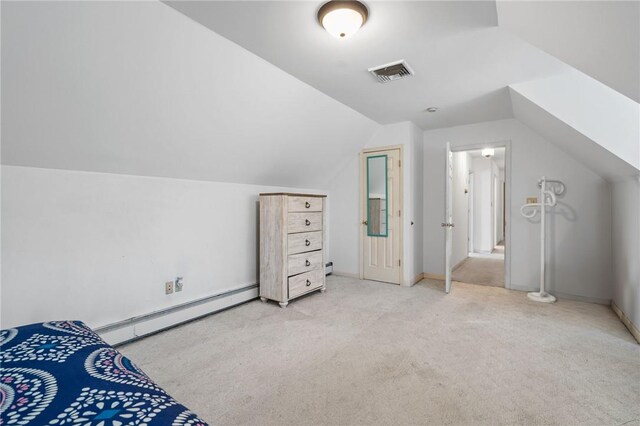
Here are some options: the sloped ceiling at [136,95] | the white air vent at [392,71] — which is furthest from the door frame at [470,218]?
the sloped ceiling at [136,95]

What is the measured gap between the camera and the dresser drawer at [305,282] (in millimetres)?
3398

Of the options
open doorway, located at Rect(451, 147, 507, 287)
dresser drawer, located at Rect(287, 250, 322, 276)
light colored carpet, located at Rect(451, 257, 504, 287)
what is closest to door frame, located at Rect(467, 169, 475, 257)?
open doorway, located at Rect(451, 147, 507, 287)

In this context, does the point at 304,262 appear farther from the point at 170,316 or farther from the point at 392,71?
the point at 392,71

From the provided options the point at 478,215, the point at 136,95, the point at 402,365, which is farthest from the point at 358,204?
the point at 478,215

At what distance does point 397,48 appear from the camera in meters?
2.26

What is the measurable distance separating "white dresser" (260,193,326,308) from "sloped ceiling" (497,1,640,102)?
243 cm

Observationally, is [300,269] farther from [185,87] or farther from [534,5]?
[534,5]

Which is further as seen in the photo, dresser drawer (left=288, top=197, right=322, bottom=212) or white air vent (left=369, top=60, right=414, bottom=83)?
dresser drawer (left=288, top=197, right=322, bottom=212)

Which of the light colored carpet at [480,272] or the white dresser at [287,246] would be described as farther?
the light colored carpet at [480,272]

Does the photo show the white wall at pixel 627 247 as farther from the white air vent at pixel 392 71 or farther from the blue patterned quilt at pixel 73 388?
the blue patterned quilt at pixel 73 388

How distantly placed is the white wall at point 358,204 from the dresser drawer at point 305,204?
1.01 metres

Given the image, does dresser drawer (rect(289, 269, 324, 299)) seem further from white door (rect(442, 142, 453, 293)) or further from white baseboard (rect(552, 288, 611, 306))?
white baseboard (rect(552, 288, 611, 306))

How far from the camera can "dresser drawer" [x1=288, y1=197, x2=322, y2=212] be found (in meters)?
3.43

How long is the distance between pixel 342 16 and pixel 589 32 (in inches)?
48.5
